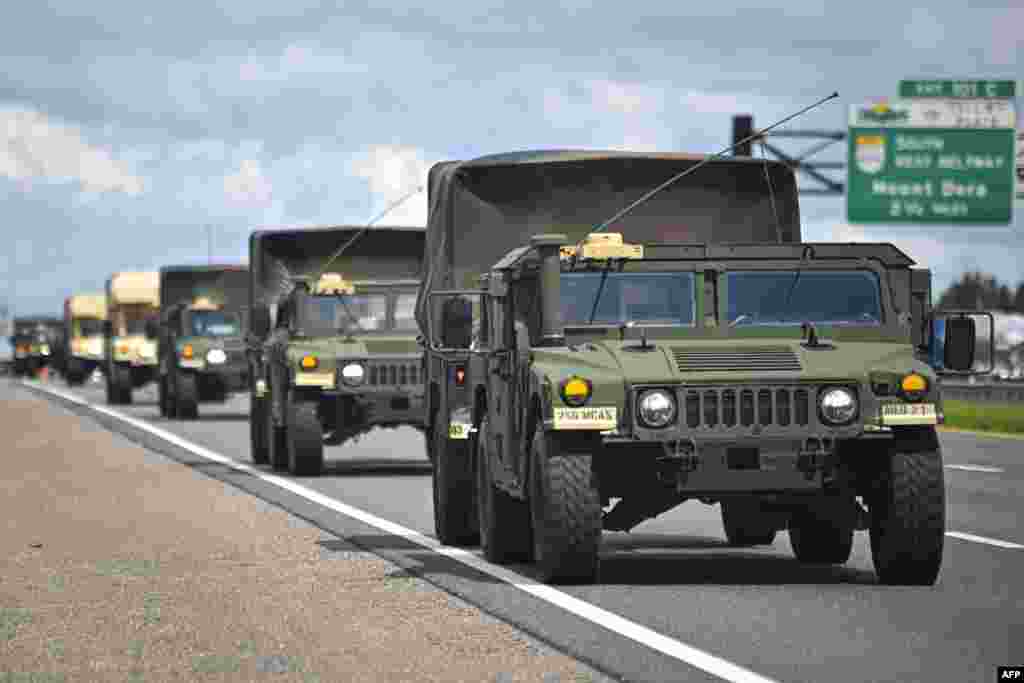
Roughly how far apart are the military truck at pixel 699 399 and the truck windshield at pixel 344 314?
1007 centimetres

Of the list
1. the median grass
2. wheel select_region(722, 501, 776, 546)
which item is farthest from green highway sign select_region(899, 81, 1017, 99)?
wheel select_region(722, 501, 776, 546)

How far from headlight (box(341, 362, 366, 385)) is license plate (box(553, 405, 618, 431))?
1283cm

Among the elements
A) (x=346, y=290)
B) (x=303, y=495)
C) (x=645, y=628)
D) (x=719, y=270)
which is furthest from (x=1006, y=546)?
(x=346, y=290)

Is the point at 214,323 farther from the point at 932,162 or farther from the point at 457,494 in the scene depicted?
the point at 457,494

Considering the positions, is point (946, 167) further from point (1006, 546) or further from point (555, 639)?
point (555, 639)

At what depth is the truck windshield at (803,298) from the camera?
13.5 meters

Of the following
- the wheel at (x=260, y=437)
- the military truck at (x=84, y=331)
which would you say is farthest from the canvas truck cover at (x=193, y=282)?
the military truck at (x=84, y=331)

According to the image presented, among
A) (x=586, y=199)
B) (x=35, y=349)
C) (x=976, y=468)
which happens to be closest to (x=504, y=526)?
(x=586, y=199)

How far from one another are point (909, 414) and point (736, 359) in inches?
35.1

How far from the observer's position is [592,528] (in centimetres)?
1248

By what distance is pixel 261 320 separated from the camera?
89.4 feet

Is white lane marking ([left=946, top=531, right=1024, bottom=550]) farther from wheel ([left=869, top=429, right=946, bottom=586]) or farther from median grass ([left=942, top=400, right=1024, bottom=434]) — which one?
median grass ([left=942, top=400, right=1024, bottom=434])

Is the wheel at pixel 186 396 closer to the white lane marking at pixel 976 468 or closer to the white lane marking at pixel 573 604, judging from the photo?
the white lane marking at pixel 976 468

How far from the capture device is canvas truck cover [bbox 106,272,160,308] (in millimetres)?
56406
